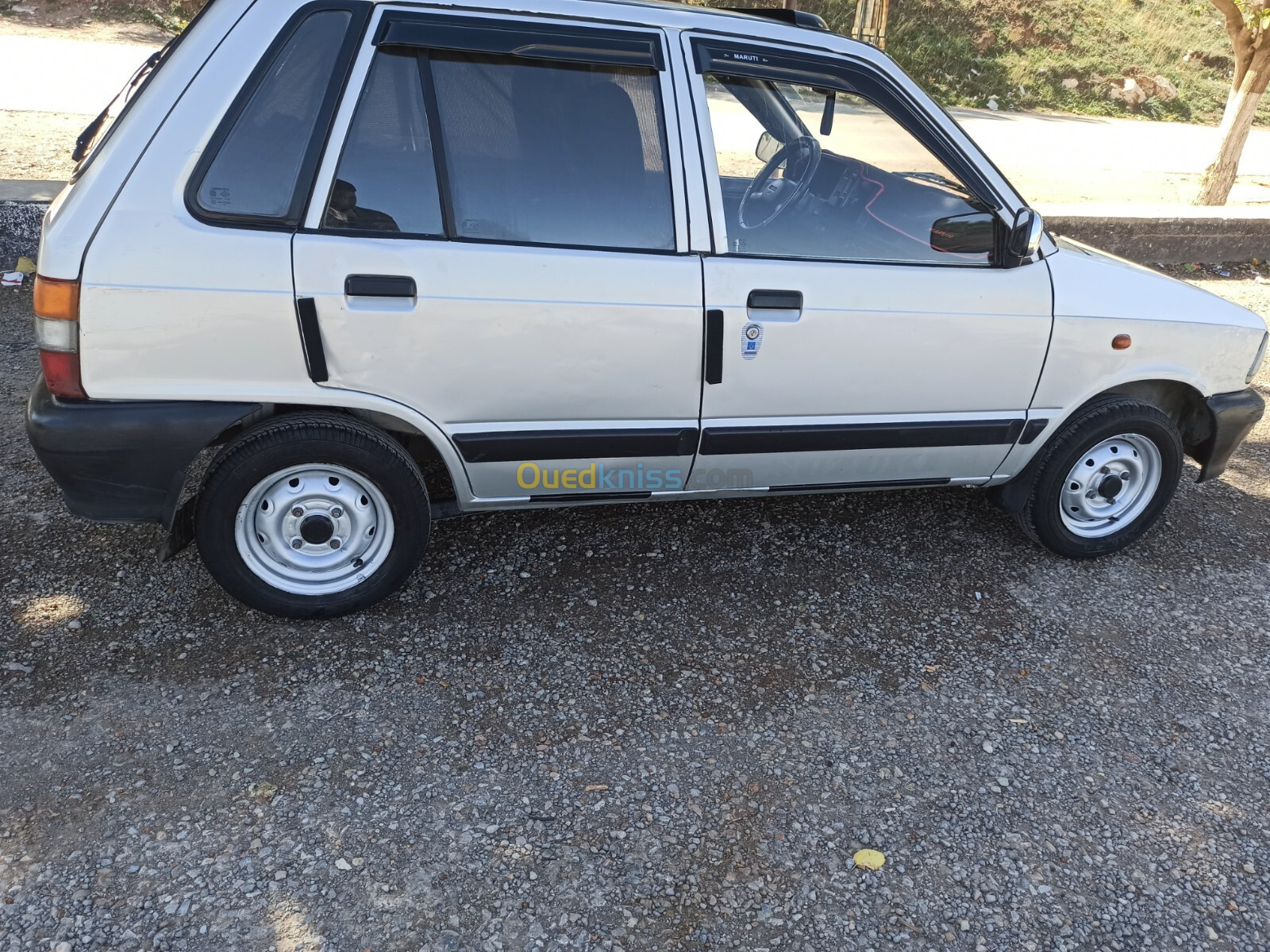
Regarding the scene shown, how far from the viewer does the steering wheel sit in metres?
3.51

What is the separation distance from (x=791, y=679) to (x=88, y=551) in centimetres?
260

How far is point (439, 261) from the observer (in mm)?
2895

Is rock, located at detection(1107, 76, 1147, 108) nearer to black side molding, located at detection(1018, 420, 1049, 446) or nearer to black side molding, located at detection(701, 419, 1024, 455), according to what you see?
black side molding, located at detection(1018, 420, 1049, 446)

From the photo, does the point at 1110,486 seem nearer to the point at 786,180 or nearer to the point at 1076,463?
the point at 1076,463

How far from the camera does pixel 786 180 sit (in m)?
3.67

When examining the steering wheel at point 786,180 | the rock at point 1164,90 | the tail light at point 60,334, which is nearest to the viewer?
the tail light at point 60,334

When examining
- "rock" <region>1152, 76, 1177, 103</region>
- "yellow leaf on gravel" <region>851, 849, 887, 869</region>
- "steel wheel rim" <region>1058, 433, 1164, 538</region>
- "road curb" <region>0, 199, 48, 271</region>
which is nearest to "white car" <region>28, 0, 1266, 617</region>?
"steel wheel rim" <region>1058, 433, 1164, 538</region>

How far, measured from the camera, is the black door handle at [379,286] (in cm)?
283

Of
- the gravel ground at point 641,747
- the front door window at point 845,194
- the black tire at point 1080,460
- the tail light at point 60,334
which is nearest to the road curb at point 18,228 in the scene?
the gravel ground at point 641,747

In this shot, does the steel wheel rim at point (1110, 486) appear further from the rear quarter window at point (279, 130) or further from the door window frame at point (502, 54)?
the rear quarter window at point (279, 130)

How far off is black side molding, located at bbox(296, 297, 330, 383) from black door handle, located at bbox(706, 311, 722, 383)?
3.92ft

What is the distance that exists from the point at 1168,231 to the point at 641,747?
287 inches

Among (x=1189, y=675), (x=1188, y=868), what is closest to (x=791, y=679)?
(x=1188, y=868)

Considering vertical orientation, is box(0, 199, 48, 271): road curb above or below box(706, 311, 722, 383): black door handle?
below
